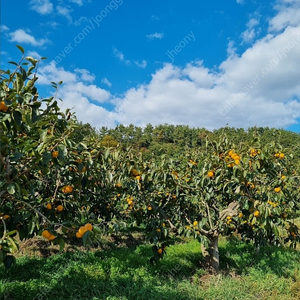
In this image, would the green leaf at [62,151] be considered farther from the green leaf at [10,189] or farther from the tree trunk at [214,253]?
the tree trunk at [214,253]

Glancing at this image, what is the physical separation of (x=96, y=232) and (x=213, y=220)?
2749 mm

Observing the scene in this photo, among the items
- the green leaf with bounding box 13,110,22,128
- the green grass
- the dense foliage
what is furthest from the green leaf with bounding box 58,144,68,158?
the green grass

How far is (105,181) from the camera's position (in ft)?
8.89

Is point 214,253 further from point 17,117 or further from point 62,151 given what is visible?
point 17,117

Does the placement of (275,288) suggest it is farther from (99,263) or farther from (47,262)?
(47,262)

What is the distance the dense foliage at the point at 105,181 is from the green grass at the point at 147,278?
0.37 m

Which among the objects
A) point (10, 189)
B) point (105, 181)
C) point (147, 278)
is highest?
point (105, 181)

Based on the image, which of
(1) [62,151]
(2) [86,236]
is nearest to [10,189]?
(1) [62,151]

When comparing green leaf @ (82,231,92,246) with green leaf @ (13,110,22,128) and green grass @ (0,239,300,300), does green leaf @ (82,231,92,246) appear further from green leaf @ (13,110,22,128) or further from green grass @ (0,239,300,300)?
green grass @ (0,239,300,300)

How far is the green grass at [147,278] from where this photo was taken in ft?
9.01

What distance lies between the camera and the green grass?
108 inches

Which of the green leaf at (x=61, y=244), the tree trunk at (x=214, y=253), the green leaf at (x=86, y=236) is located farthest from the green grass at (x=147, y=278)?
the green leaf at (x=86, y=236)

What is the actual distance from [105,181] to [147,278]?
148 centimetres

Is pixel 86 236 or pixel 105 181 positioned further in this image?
pixel 105 181
